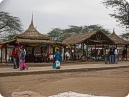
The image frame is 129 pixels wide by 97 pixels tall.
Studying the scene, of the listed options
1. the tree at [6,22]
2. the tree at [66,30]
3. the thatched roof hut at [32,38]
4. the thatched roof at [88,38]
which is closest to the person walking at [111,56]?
Result: the thatched roof at [88,38]

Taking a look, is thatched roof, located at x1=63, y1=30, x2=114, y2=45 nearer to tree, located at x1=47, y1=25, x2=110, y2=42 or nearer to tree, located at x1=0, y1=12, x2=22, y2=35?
tree, located at x1=47, y1=25, x2=110, y2=42

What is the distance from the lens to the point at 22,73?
720 centimetres

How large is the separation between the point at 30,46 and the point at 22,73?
9.84ft

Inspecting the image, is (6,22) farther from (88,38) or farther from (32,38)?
(88,38)

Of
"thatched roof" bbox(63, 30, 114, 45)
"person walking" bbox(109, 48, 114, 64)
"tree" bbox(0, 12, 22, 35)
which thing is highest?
"thatched roof" bbox(63, 30, 114, 45)

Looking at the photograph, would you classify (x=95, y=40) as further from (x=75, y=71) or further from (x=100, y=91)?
(x=100, y=91)

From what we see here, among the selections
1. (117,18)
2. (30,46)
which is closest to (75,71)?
(30,46)

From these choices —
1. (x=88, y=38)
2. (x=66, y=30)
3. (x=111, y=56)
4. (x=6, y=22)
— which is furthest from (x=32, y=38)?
(x=6, y=22)

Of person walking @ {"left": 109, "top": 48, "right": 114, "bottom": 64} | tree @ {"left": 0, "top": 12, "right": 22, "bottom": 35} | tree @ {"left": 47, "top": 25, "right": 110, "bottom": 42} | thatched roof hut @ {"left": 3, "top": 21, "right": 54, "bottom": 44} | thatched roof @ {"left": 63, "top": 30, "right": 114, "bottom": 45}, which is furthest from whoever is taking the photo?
thatched roof @ {"left": 63, "top": 30, "right": 114, "bottom": 45}

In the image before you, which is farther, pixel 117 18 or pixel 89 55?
pixel 89 55

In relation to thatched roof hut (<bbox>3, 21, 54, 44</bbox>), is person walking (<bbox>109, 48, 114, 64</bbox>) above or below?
below

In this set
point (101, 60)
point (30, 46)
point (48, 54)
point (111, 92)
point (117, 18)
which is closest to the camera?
point (111, 92)

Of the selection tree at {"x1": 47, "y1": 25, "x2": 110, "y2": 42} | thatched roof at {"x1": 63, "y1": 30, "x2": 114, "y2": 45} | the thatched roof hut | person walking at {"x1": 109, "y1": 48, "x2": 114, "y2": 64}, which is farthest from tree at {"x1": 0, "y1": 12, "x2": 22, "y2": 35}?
thatched roof at {"x1": 63, "y1": 30, "x2": 114, "y2": 45}

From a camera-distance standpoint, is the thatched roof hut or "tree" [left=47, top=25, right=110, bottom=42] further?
the thatched roof hut
